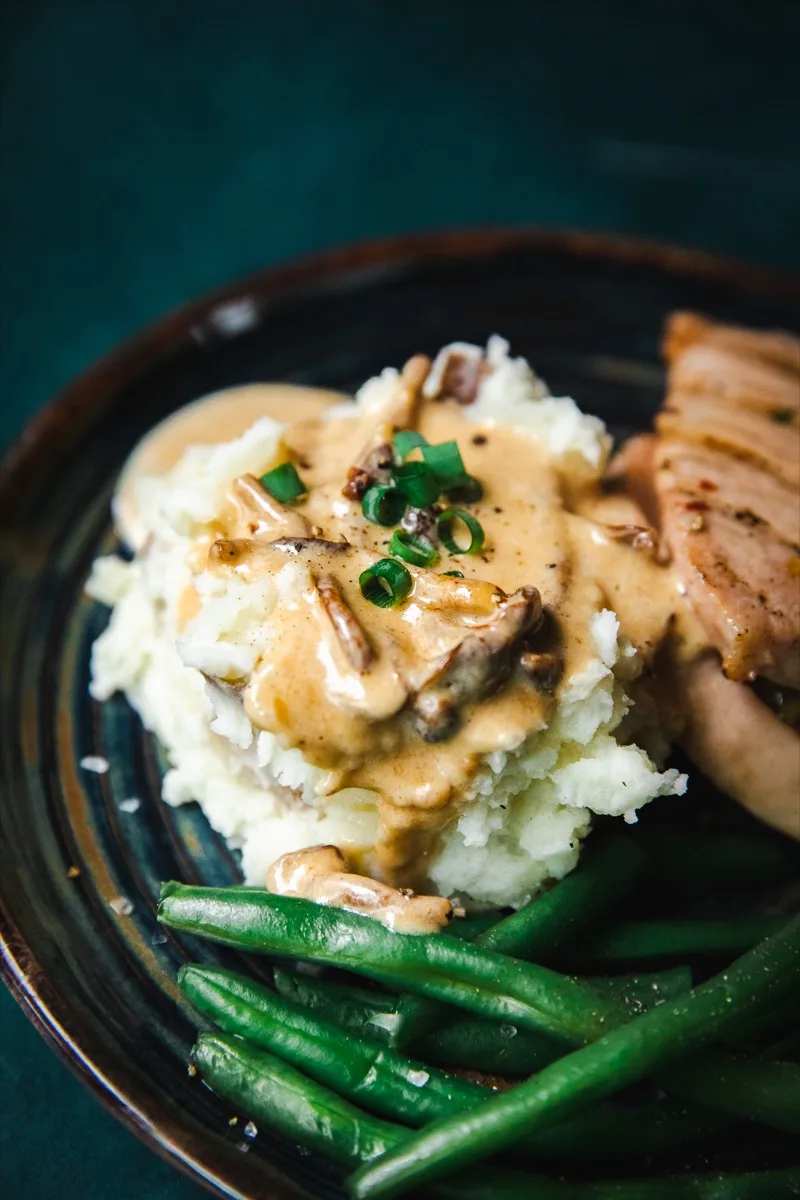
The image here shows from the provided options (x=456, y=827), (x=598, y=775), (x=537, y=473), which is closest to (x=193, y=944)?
(x=456, y=827)

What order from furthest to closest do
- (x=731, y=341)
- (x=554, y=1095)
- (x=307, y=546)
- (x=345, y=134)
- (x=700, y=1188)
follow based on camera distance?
1. (x=345, y=134)
2. (x=731, y=341)
3. (x=307, y=546)
4. (x=700, y=1188)
5. (x=554, y=1095)

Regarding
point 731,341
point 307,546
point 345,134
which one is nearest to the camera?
point 307,546

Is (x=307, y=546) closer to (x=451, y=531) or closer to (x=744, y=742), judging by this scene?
(x=451, y=531)

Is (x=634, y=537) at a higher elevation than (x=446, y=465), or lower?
lower

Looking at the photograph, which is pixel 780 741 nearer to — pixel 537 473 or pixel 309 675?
pixel 537 473

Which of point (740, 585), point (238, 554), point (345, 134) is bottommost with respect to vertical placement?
point (740, 585)

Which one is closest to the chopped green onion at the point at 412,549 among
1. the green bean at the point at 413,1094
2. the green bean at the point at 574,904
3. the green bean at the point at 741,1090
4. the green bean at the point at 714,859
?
the green bean at the point at 574,904

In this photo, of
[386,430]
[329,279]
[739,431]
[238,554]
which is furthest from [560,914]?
[329,279]
